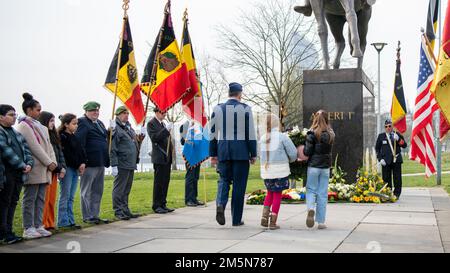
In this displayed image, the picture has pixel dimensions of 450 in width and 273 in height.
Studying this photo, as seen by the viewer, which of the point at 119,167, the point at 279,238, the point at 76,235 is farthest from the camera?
the point at 119,167

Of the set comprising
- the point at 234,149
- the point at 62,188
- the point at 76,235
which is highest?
the point at 234,149

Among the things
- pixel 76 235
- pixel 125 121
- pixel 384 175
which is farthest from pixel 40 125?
pixel 384 175

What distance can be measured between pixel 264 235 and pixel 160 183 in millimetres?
3643

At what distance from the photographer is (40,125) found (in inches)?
314

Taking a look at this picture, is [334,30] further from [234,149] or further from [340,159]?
[234,149]

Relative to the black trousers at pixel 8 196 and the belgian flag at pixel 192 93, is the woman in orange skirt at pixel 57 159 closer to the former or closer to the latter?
the black trousers at pixel 8 196

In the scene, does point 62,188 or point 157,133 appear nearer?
point 62,188

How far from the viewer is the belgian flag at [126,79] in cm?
1048

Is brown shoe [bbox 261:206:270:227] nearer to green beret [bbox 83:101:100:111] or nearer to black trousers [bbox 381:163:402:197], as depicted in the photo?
green beret [bbox 83:101:100:111]

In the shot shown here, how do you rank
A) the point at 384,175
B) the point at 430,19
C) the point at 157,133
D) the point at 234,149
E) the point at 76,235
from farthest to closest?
the point at 384,175
the point at 430,19
the point at 157,133
the point at 234,149
the point at 76,235

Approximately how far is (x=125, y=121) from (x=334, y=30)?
6.59m

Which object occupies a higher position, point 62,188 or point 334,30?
point 334,30

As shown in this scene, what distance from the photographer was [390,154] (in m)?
13.7

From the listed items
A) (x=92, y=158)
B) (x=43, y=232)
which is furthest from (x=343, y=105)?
(x=43, y=232)
